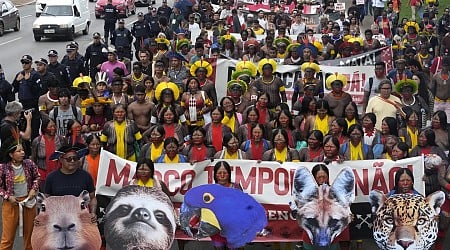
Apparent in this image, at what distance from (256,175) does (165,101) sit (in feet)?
9.11

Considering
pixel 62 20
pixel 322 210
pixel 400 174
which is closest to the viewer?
pixel 322 210

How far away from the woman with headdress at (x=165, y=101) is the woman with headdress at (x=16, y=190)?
2.90 m

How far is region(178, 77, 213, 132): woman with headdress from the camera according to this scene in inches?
466

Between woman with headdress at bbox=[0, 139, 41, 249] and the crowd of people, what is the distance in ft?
0.04

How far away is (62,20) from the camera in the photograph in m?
31.7

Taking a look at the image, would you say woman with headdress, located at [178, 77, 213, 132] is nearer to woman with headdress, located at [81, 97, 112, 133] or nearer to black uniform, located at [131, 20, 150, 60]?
woman with headdress, located at [81, 97, 112, 133]

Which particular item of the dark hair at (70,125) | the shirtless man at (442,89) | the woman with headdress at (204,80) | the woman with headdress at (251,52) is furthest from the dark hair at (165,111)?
the woman with headdress at (251,52)

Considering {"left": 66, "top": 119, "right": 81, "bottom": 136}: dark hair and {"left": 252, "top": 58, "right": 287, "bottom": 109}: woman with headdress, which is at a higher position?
{"left": 66, "top": 119, "right": 81, "bottom": 136}: dark hair

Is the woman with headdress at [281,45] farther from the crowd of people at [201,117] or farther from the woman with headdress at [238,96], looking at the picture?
the woman with headdress at [238,96]

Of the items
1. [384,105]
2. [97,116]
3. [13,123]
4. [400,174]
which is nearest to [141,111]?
[97,116]

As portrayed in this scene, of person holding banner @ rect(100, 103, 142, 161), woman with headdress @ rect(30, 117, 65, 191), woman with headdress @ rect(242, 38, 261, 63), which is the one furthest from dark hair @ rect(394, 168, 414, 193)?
woman with headdress @ rect(242, 38, 261, 63)

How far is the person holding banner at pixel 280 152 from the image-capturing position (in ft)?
31.2

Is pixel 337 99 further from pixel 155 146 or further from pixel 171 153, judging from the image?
pixel 171 153

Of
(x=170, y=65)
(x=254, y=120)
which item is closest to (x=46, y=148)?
(x=254, y=120)
